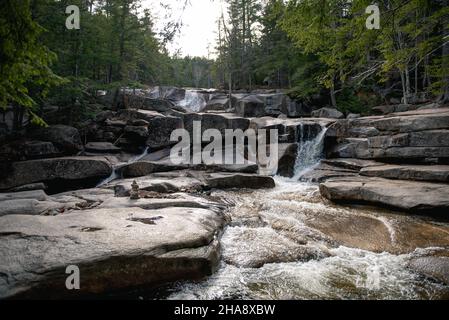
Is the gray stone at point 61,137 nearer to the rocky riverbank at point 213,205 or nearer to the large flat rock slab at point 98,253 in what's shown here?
the rocky riverbank at point 213,205

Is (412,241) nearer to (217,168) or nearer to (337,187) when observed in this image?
(337,187)

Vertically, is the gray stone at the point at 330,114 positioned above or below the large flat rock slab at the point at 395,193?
above

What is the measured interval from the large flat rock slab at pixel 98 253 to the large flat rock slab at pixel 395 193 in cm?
556

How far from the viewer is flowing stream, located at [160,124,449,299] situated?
411 centimetres

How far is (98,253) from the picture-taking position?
4.10 m

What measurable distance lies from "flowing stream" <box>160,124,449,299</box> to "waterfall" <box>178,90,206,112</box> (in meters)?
27.6

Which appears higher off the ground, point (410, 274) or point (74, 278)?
point (74, 278)

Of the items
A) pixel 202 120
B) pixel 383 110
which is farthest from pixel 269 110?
pixel 202 120

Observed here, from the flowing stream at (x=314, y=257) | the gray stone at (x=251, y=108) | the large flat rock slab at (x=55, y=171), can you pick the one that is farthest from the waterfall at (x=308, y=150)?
the gray stone at (x=251, y=108)

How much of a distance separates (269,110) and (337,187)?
20.4 metres

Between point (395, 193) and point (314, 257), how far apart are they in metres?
4.72

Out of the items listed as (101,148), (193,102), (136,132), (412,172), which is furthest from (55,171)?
(193,102)

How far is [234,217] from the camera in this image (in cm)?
758

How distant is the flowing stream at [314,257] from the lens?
4.11 m
